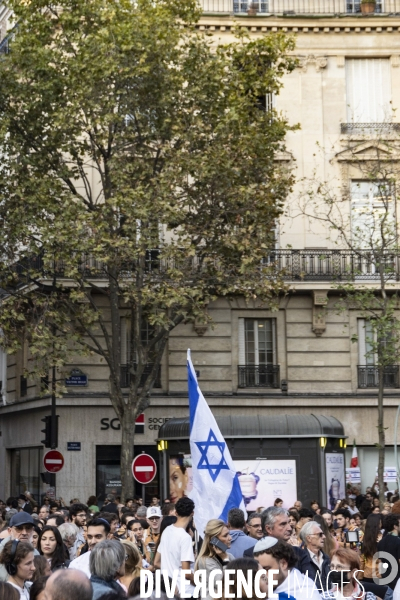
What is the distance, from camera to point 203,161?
83.5ft

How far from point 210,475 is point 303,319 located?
67.5ft

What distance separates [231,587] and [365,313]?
25.7 meters

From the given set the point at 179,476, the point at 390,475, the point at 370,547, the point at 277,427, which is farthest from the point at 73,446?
the point at 370,547

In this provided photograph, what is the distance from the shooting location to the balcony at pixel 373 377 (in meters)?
31.8

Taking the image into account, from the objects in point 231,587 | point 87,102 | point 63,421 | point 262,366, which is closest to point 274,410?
point 262,366

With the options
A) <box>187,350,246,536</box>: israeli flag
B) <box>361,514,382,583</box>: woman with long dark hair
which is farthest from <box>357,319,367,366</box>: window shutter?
<box>361,514,382,583</box>: woman with long dark hair

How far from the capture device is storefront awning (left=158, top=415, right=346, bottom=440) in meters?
25.6

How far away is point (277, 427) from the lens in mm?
25578

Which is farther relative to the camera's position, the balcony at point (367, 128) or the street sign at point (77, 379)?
the balcony at point (367, 128)

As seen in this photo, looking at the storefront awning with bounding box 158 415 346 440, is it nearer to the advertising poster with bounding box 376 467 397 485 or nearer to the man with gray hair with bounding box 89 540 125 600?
the advertising poster with bounding box 376 467 397 485

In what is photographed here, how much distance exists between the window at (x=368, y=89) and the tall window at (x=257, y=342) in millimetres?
6528

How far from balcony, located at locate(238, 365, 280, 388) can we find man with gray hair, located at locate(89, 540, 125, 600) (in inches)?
958

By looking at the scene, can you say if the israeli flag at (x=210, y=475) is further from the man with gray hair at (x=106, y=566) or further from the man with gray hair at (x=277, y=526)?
the man with gray hair at (x=106, y=566)

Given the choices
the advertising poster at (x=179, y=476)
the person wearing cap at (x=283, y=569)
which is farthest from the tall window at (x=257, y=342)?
the person wearing cap at (x=283, y=569)
